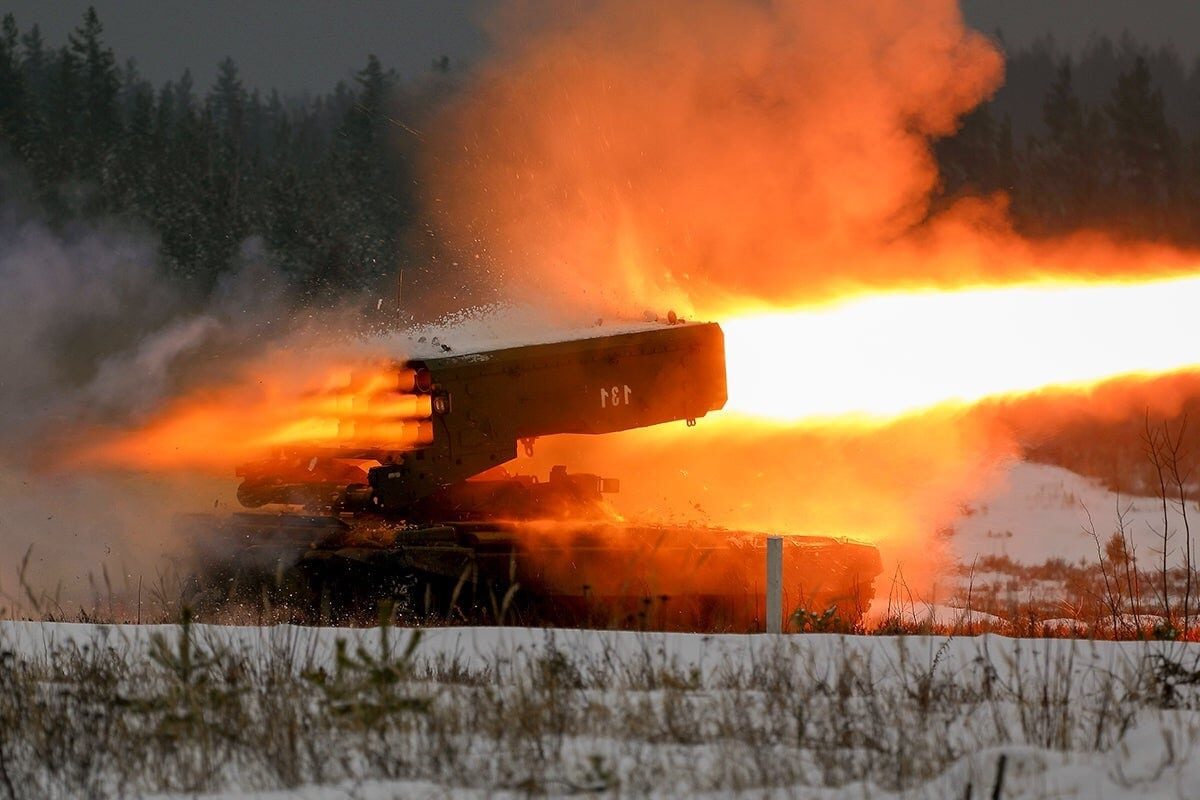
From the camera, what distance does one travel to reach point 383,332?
17.2m

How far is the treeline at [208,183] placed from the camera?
56031 millimetres

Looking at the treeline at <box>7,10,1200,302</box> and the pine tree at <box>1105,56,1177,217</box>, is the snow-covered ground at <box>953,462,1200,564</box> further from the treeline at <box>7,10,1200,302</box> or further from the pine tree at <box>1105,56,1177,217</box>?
→ the pine tree at <box>1105,56,1177,217</box>

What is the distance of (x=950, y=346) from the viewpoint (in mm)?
20750

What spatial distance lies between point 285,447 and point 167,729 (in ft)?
28.8

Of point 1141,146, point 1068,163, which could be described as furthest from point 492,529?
point 1141,146

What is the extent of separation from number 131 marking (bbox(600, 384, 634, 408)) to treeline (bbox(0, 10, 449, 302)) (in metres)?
33.5

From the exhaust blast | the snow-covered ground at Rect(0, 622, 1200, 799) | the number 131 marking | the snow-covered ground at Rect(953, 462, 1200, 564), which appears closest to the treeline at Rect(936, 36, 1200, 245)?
the snow-covered ground at Rect(953, 462, 1200, 564)

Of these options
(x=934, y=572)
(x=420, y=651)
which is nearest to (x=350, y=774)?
(x=420, y=651)

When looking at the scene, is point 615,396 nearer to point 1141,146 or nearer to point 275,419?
point 275,419

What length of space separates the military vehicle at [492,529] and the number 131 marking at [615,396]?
2 cm

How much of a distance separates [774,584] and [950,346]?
9.21m

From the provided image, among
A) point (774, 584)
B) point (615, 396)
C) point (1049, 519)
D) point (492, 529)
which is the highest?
point (615, 396)

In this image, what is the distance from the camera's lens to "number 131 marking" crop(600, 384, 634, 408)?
16.7 m

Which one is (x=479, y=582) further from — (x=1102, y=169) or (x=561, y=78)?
(x=1102, y=169)
